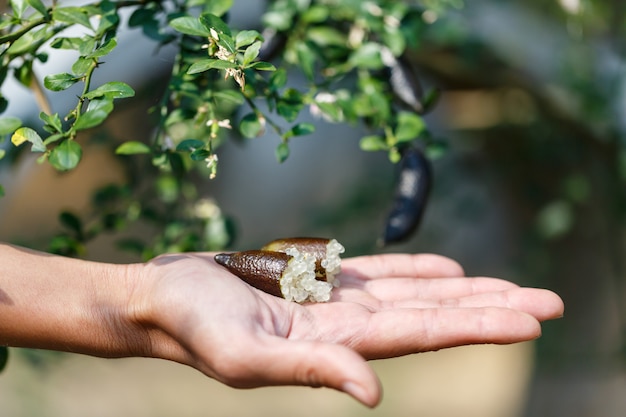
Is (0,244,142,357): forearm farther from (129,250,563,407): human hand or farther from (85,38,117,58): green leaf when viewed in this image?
→ (85,38,117,58): green leaf

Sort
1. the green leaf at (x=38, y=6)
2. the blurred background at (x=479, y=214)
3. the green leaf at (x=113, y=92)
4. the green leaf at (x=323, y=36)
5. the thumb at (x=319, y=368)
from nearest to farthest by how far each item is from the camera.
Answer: the thumb at (x=319, y=368) → the green leaf at (x=113, y=92) → the green leaf at (x=38, y=6) → the green leaf at (x=323, y=36) → the blurred background at (x=479, y=214)

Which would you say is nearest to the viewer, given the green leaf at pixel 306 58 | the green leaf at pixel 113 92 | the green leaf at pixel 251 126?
the green leaf at pixel 113 92

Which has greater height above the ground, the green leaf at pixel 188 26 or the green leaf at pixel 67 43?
the green leaf at pixel 188 26

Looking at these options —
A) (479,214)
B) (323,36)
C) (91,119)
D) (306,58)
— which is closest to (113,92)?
(91,119)

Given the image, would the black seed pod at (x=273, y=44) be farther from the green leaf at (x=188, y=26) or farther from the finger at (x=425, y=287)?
the finger at (x=425, y=287)

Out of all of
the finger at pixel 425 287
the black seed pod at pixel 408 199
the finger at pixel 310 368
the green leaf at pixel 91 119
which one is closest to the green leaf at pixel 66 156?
the green leaf at pixel 91 119

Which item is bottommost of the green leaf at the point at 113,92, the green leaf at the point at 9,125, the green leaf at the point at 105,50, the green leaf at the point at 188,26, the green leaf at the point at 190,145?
the green leaf at the point at 190,145
